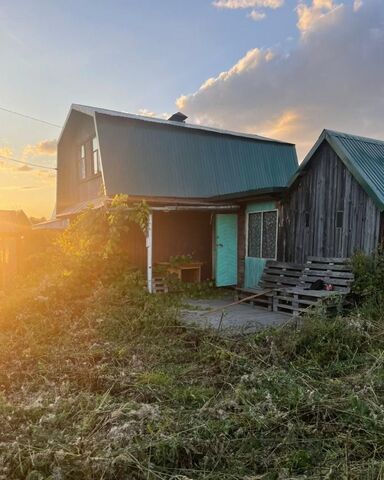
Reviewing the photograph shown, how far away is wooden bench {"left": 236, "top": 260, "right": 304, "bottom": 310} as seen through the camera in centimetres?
743

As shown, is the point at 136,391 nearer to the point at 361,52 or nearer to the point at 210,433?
the point at 210,433

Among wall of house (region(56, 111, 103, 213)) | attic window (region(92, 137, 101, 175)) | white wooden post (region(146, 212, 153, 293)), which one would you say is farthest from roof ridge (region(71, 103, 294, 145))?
white wooden post (region(146, 212, 153, 293))

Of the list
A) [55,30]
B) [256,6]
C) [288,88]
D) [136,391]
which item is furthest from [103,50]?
[136,391]

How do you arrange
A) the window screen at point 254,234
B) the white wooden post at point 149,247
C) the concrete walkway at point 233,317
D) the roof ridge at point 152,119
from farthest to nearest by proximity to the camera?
the roof ridge at point 152,119, the window screen at point 254,234, the white wooden post at point 149,247, the concrete walkway at point 233,317

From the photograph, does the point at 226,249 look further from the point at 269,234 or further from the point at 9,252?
the point at 9,252

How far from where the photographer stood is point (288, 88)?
1027 centimetres

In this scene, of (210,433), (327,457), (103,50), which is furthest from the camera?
(103,50)

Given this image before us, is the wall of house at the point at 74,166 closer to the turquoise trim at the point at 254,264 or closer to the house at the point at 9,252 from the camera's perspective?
the house at the point at 9,252

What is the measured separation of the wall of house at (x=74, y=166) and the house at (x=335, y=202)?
6131 mm

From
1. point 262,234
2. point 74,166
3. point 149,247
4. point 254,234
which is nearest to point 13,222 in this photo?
point 74,166

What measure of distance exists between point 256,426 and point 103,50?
34.6ft

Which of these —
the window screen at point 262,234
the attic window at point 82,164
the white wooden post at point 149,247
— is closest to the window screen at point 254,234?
the window screen at point 262,234

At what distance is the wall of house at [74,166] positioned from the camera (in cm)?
1185

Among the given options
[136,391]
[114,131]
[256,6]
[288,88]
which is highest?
[256,6]
